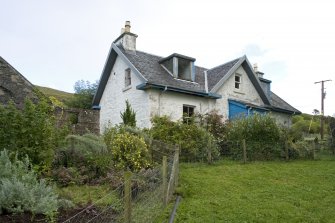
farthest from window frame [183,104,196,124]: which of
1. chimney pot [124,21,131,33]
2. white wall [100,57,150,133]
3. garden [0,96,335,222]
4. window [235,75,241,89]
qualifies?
chimney pot [124,21,131,33]

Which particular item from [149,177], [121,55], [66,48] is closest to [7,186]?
[149,177]

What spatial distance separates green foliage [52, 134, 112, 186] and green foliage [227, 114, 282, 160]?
25.0 ft

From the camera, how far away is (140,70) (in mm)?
18734

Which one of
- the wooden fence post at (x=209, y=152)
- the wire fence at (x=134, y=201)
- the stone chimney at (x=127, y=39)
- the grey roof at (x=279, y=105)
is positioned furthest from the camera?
the grey roof at (x=279, y=105)

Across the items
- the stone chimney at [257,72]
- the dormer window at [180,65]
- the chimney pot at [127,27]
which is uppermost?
the chimney pot at [127,27]

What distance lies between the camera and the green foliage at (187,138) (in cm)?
1451

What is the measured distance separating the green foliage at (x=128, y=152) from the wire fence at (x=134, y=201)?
173 cm

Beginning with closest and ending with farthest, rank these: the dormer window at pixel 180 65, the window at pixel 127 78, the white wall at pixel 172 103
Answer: the white wall at pixel 172 103, the dormer window at pixel 180 65, the window at pixel 127 78

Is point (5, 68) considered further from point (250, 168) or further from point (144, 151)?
point (250, 168)

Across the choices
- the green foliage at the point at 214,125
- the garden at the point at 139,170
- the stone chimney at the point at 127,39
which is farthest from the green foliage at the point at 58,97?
the garden at the point at 139,170

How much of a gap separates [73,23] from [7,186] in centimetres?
971

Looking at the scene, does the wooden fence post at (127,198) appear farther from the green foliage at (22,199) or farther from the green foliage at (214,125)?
the green foliage at (214,125)

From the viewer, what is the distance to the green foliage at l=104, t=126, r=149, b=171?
430 inches

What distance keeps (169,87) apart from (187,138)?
3.74 meters
